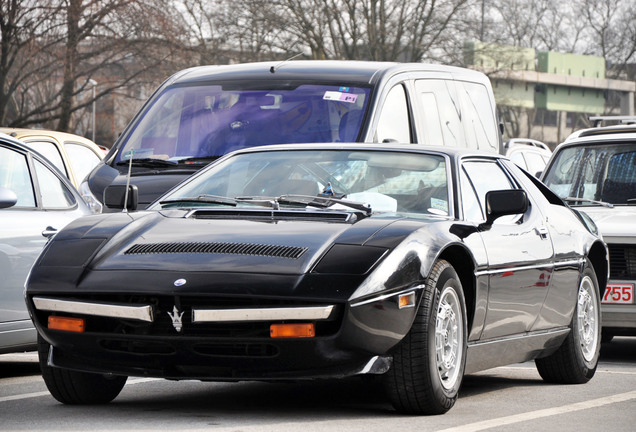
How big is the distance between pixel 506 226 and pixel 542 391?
1.06 m

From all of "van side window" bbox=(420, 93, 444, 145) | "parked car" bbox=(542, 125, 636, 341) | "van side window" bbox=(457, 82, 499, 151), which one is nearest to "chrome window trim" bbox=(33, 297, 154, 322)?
"parked car" bbox=(542, 125, 636, 341)

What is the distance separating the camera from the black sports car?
6098 millimetres

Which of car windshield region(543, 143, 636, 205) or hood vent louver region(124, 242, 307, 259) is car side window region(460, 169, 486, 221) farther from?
car windshield region(543, 143, 636, 205)

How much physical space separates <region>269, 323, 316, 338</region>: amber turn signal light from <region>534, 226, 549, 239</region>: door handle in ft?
8.33

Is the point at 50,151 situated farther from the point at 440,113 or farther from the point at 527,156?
the point at 527,156

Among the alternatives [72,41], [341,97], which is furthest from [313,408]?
[72,41]

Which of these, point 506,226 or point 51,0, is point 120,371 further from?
point 51,0

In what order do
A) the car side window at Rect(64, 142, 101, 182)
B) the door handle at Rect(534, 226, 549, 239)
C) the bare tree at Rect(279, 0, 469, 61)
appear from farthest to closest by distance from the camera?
1. the bare tree at Rect(279, 0, 469, 61)
2. the car side window at Rect(64, 142, 101, 182)
3. the door handle at Rect(534, 226, 549, 239)

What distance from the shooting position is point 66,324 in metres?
6.38

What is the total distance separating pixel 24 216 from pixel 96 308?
Answer: 8.88 feet

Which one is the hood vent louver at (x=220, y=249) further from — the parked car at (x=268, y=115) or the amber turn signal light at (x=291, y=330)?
the parked car at (x=268, y=115)

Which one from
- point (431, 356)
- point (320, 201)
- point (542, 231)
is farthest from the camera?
point (542, 231)

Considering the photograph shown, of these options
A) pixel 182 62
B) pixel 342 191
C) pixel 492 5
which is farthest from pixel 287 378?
pixel 492 5

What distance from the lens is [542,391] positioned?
26.7 feet
